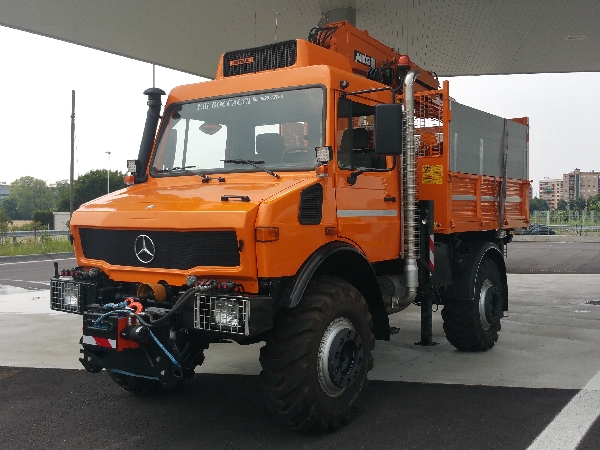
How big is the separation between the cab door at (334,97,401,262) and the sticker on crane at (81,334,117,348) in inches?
80.0

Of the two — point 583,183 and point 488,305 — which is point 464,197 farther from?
point 583,183

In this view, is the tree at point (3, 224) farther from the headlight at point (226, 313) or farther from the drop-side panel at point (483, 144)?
the headlight at point (226, 313)

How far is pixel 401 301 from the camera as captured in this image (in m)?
6.40

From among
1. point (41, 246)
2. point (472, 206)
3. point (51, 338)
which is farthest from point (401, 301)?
point (41, 246)

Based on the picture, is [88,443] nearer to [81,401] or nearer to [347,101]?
[81,401]

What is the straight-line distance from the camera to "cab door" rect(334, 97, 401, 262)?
17.4 feet

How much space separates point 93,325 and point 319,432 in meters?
Answer: 1.94

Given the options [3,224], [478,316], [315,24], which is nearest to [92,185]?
[3,224]

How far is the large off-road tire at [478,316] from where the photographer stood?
24.6ft

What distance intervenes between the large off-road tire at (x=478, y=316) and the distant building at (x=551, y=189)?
170 m

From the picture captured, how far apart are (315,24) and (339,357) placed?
548 inches

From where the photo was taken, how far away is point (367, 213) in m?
5.61

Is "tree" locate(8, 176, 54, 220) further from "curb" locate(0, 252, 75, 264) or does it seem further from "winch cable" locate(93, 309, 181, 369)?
"winch cable" locate(93, 309, 181, 369)

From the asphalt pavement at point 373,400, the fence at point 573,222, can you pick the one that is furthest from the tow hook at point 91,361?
the fence at point 573,222
